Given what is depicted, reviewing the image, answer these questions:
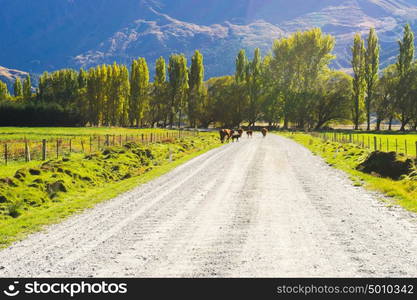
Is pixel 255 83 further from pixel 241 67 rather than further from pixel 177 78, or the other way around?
pixel 177 78

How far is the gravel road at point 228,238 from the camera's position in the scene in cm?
725

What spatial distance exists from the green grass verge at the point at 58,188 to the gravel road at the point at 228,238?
791 mm

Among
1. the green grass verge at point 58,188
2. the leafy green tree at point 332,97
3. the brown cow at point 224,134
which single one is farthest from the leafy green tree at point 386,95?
the green grass verge at point 58,188

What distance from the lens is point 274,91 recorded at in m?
102

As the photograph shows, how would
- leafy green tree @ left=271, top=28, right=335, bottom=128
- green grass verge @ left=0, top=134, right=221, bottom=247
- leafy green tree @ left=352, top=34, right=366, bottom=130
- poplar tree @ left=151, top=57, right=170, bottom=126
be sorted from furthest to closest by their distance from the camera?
1. poplar tree @ left=151, top=57, right=170, bottom=126
2. leafy green tree @ left=271, top=28, right=335, bottom=128
3. leafy green tree @ left=352, top=34, right=366, bottom=130
4. green grass verge @ left=0, top=134, right=221, bottom=247

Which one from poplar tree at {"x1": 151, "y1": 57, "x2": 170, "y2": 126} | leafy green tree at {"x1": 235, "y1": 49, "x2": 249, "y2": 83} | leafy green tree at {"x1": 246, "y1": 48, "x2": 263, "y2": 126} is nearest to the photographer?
leafy green tree at {"x1": 246, "y1": 48, "x2": 263, "y2": 126}

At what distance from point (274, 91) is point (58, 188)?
89876mm

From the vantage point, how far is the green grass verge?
12.0 m

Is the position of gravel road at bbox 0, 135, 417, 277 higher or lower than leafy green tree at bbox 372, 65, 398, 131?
lower

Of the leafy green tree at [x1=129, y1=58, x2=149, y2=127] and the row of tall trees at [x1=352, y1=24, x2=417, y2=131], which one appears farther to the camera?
the leafy green tree at [x1=129, y1=58, x2=149, y2=127]

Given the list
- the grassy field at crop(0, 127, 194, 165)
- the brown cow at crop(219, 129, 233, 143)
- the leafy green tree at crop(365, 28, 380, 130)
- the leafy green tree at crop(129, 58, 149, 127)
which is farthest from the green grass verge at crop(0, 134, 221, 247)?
the leafy green tree at crop(365, 28, 380, 130)

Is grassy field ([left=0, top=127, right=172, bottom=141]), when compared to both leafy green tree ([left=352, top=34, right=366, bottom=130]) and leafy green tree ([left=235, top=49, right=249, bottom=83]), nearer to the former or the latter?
leafy green tree ([left=235, top=49, right=249, bottom=83])

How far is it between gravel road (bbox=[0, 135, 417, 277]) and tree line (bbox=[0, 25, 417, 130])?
275 ft

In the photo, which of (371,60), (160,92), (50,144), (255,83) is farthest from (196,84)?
(50,144)
